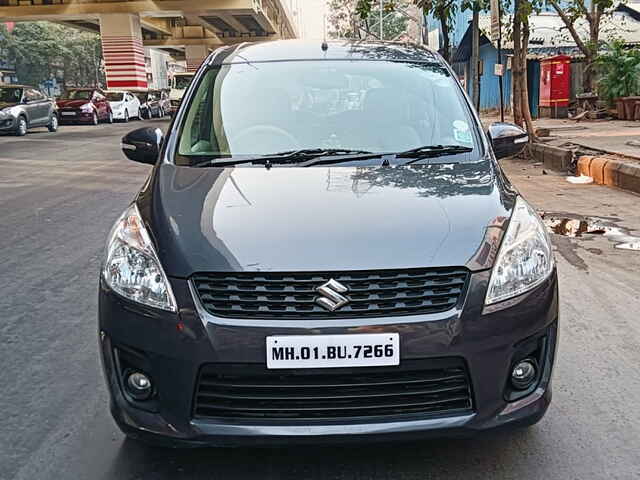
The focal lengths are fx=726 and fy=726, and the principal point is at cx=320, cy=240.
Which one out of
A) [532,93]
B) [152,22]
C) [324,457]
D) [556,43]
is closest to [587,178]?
[324,457]

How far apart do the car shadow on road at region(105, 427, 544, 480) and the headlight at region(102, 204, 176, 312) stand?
0.70 m

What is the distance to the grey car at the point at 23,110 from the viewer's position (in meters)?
21.5

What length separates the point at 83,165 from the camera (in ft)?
45.1

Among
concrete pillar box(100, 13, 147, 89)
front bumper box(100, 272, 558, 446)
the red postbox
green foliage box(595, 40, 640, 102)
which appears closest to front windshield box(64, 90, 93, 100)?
concrete pillar box(100, 13, 147, 89)

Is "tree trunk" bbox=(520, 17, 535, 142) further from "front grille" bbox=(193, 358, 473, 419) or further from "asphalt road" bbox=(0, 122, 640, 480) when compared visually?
"front grille" bbox=(193, 358, 473, 419)

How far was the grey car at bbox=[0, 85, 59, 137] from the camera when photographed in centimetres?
2152

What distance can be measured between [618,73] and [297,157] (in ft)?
61.9

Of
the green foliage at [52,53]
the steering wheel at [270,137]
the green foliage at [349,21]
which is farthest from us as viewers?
the green foliage at [349,21]

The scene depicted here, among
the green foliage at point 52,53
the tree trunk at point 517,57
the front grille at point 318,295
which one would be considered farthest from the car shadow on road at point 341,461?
the green foliage at point 52,53

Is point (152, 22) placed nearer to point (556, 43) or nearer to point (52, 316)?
point (556, 43)

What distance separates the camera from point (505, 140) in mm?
3963

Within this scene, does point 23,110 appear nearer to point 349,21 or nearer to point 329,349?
point 329,349

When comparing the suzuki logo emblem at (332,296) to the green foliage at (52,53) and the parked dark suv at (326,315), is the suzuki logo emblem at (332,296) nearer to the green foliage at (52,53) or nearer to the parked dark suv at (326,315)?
the parked dark suv at (326,315)

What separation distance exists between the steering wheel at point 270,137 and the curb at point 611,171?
23.2 ft
